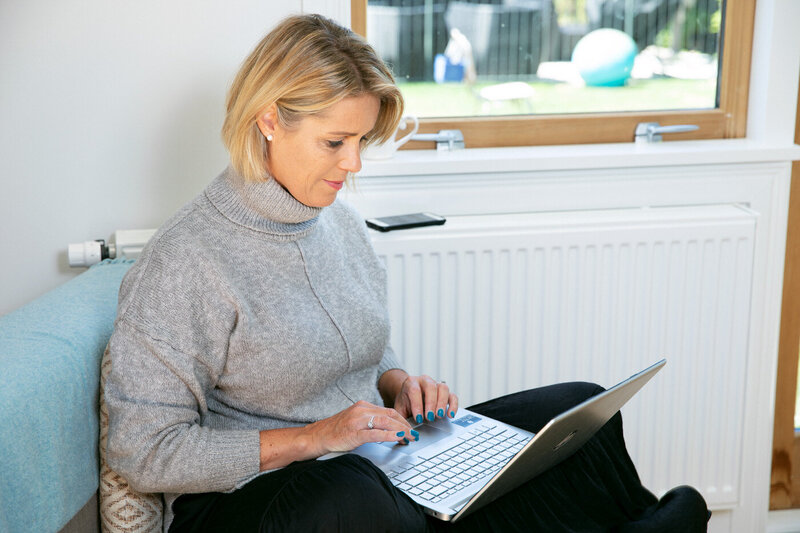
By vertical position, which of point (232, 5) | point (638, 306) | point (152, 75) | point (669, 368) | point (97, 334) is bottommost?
point (669, 368)

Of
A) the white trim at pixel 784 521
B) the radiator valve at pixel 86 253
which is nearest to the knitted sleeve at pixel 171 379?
the radiator valve at pixel 86 253

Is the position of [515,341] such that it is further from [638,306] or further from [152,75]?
[152,75]

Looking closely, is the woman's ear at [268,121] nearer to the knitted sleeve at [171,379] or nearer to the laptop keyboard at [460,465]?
the knitted sleeve at [171,379]

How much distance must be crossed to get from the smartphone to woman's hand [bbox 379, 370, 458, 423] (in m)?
0.39

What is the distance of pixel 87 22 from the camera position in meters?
1.59

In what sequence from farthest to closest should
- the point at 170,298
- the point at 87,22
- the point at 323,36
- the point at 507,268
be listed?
the point at 507,268, the point at 87,22, the point at 323,36, the point at 170,298

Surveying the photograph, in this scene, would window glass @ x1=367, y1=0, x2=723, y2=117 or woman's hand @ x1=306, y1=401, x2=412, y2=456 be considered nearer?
woman's hand @ x1=306, y1=401, x2=412, y2=456

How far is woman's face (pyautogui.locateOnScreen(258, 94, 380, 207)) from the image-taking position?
1.27m

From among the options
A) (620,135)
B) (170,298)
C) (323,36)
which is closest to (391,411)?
(170,298)

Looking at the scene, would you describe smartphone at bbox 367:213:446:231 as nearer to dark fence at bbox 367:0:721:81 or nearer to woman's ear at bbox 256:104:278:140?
dark fence at bbox 367:0:721:81

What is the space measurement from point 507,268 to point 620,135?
473 mm

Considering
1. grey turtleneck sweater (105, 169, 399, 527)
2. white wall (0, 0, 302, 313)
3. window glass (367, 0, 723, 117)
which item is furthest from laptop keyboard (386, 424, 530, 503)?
window glass (367, 0, 723, 117)

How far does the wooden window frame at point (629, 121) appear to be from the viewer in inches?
78.0

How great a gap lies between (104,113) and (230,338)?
636mm
